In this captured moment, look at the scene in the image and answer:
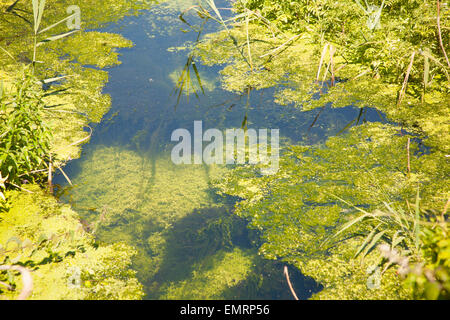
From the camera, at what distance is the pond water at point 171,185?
1.72 m

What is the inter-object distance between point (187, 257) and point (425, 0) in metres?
2.75

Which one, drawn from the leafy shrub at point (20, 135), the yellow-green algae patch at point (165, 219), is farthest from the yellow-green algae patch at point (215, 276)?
the leafy shrub at point (20, 135)

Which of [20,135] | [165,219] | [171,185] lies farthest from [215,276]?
[20,135]

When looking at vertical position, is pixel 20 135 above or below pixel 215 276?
above

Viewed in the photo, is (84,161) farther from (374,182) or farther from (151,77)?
(374,182)

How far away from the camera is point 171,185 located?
221 cm

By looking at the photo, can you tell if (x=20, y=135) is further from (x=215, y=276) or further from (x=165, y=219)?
(x=215, y=276)

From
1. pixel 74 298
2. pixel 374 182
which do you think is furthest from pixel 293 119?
pixel 74 298

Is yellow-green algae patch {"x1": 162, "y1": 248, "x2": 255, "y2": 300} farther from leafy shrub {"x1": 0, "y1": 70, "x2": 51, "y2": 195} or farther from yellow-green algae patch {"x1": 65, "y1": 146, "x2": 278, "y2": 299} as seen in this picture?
leafy shrub {"x1": 0, "y1": 70, "x2": 51, "y2": 195}

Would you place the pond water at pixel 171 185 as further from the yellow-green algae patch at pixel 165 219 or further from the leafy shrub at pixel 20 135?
the leafy shrub at pixel 20 135

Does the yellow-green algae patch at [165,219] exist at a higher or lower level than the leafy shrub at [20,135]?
lower

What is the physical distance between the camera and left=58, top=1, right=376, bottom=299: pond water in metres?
1.72

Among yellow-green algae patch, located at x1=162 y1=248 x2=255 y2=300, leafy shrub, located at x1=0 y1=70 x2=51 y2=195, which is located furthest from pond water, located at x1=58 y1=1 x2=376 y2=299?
leafy shrub, located at x1=0 y1=70 x2=51 y2=195
